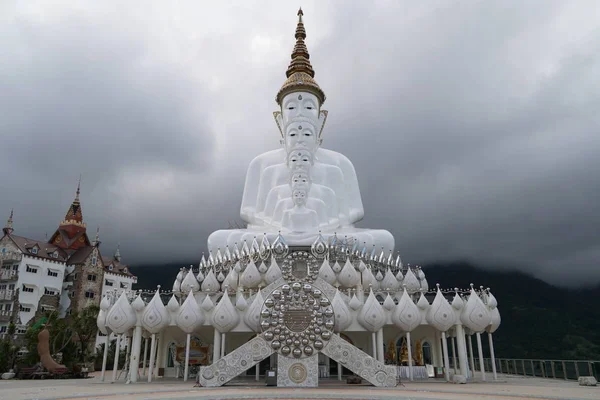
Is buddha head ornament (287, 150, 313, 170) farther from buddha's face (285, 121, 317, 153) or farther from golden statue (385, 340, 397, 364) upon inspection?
golden statue (385, 340, 397, 364)

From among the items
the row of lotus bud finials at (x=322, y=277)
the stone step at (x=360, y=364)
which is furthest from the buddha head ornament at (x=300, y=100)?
the stone step at (x=360, y=364)

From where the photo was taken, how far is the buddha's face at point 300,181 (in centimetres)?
2738

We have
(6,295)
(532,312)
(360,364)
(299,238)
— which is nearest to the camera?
(360,364)

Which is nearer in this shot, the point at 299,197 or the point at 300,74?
the point at 299,197

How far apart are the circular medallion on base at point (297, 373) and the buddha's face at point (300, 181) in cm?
1395

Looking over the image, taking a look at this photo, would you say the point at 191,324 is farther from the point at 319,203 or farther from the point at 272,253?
the point at 319,203

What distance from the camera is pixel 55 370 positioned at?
76.3 ft

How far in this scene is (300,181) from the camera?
27516 millimetres

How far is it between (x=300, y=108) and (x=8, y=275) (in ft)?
102

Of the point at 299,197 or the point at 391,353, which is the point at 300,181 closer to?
the point at 299,197

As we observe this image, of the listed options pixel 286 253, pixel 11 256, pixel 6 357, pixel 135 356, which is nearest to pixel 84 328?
pixel 6 357

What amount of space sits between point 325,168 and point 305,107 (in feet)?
15.5

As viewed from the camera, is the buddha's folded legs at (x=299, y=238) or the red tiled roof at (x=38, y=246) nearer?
the buddha's folded legs at (x=299, y=238)

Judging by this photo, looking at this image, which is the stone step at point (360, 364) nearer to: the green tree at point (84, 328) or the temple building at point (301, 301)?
the temple building at point (301, 301)
